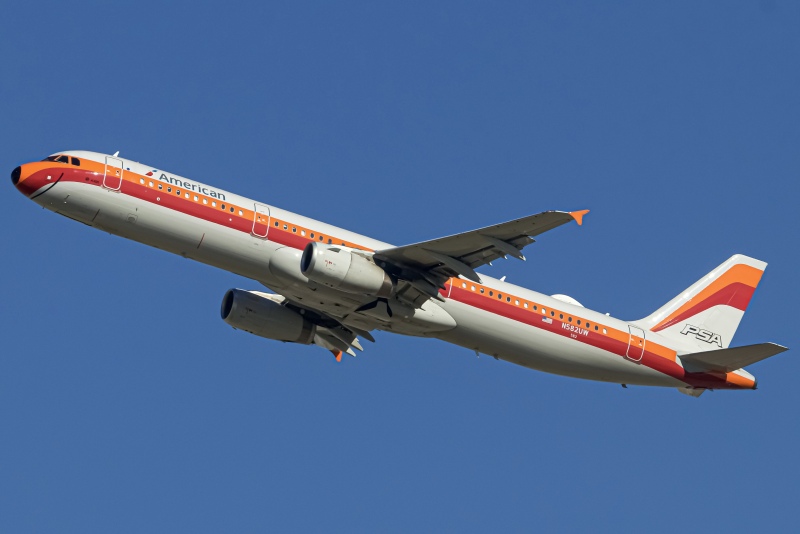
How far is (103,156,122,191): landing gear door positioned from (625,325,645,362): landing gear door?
22751 millimetres

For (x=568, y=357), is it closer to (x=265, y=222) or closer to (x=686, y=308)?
A: (x=686, y=308)

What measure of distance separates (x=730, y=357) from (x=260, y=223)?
21235 millimetres

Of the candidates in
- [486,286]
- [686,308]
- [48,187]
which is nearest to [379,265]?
[486,286]

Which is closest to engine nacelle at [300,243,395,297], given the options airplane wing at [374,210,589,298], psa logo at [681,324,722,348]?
airplane wing at [374,210,589,298]

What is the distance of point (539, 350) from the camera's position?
50406 mm

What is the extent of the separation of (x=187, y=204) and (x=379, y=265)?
7.75m

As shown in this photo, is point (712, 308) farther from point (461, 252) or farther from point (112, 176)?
point (112, 176)

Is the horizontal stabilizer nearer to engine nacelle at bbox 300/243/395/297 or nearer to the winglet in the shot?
the winglet

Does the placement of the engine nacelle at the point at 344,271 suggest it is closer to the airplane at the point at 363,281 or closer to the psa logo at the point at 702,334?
the airplane at the point at 363,281

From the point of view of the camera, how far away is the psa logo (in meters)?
55.6

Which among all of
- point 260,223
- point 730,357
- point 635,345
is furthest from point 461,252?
point 730,357

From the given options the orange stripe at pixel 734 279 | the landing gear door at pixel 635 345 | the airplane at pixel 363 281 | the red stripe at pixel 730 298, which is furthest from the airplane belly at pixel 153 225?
the orange stripe at pixel 734 279

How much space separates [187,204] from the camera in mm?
46219

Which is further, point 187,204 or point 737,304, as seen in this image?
point 737,304
